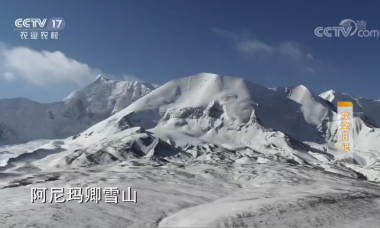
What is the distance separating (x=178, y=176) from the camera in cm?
14900

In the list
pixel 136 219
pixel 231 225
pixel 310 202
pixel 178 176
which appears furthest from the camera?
pixel 178 176

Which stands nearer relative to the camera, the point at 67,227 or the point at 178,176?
the point at 67,227

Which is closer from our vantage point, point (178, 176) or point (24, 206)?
point (24, 206)

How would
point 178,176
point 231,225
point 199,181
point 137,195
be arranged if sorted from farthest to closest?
1. point 178,176
2. point 199,181
3. point 137,195
4. point 231,225

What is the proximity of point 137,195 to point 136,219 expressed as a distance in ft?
77.9

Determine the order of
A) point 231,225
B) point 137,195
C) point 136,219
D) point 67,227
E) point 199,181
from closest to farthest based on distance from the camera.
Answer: point 67,227 → point 231,225 → point 136,219 → point 137,195 → point 199,181

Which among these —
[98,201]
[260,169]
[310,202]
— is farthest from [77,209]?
[260,169]

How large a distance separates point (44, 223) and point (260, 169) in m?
120

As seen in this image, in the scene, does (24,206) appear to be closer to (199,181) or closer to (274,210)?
(274,210)

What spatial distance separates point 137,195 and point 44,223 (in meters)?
34.0

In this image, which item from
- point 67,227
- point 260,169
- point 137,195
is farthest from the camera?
point 260,169

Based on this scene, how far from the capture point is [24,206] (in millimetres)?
76375

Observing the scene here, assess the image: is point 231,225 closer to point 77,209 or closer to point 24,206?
point 77,209

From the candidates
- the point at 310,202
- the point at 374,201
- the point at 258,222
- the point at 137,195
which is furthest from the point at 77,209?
the point at 374,201
